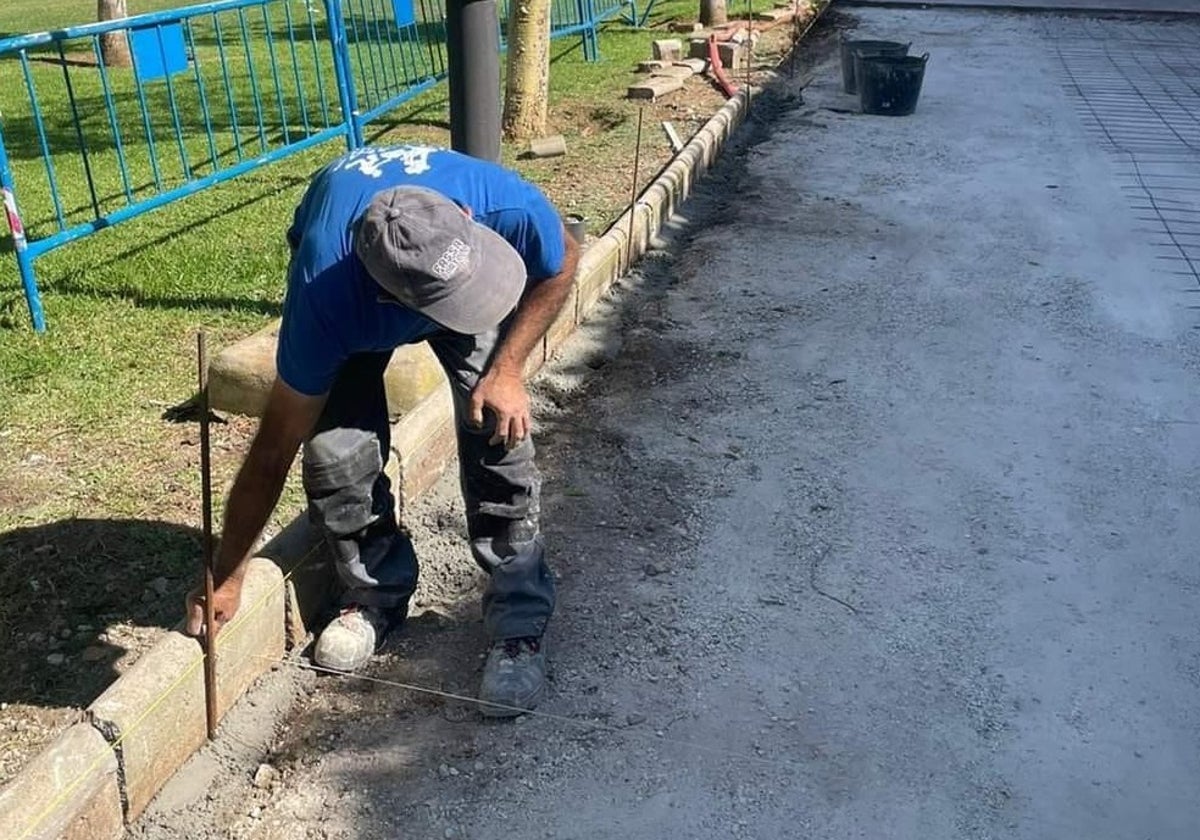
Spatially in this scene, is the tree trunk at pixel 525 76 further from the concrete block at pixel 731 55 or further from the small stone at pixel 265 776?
the small stone at pixel 265 776

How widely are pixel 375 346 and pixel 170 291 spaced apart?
3188mm

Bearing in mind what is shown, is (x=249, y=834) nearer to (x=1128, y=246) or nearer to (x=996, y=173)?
(x=1128, y=246)

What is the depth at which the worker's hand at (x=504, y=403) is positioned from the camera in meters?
2.87

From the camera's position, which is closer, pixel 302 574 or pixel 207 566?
pixel 207 566

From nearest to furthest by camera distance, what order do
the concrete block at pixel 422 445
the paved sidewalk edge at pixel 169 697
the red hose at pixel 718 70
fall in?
the paved sidewalk edge at pixel 169 697 < the concrete block at pixel 422 445 < the red hose at pixel 718 70

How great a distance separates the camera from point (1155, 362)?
5.21 m

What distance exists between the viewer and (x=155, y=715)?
109 inches

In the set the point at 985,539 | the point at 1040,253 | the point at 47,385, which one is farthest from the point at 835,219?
the point at 47,385

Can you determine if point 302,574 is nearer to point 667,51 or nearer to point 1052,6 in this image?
point 667,51

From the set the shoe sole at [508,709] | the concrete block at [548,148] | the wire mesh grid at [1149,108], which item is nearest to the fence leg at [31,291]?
the shoe sole at [508,709]

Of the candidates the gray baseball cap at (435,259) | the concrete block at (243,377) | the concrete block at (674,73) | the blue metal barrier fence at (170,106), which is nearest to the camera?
the gray baseball cap at (435,259)

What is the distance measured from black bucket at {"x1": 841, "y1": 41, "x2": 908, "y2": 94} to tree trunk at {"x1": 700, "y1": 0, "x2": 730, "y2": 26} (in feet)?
10.9

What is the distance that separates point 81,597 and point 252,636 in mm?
625

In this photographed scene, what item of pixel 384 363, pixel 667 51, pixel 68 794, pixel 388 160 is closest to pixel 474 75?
pixel 384 363
